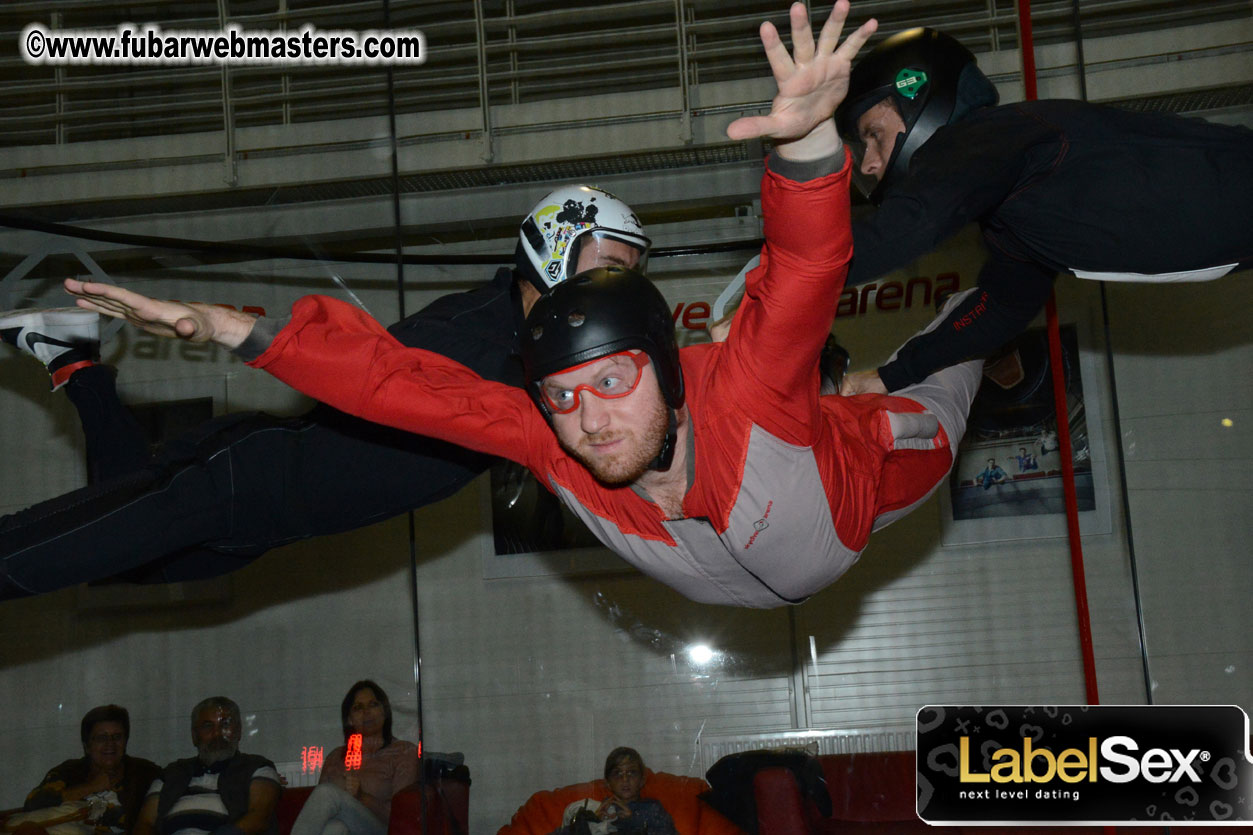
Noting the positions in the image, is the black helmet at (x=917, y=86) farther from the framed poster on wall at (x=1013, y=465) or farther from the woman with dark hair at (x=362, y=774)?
the woman with dark hair at (x=362, y=774)

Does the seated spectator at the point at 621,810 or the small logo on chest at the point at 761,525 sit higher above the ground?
the small logo on chest at the point at 761,525

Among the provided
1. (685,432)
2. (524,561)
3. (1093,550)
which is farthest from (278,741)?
(1093,550)

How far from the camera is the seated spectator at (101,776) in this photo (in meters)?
3.44

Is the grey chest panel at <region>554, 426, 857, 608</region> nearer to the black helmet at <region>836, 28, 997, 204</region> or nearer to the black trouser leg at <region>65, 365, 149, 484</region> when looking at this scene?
the black helmet at <region>836, 28, 997, 204</region>

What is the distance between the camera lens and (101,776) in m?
3.47

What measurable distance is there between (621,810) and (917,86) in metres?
2.52

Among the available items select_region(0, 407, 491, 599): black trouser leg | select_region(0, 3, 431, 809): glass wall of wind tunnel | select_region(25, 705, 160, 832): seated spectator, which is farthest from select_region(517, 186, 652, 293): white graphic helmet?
select_region(25, 705, 160, 832): seated spectator

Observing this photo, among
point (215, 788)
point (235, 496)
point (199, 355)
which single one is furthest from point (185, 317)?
point (215, 788)

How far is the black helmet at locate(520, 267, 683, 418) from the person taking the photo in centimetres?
168

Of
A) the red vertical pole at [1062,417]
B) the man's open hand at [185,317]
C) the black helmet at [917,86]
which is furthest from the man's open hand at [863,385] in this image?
the man's open hand at [185,317]

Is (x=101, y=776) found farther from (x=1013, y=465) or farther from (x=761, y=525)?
(x=1013, y=465)

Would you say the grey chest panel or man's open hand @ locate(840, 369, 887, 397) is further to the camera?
man's open hand @ locate(840, 369, 887, 397)

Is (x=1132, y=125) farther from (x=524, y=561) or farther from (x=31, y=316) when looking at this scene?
(x=31, y=316)

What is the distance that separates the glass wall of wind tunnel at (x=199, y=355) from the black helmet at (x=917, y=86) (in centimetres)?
189
